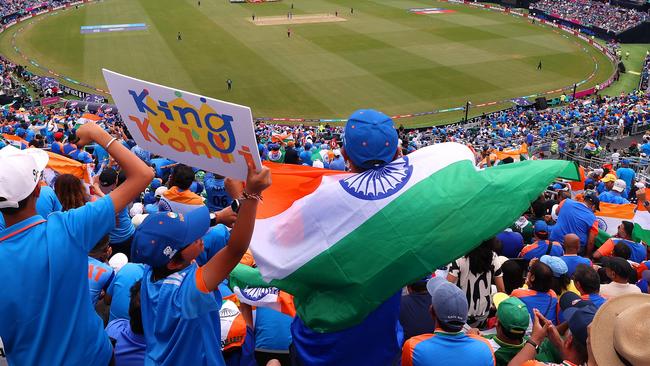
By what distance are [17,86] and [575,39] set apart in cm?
4502

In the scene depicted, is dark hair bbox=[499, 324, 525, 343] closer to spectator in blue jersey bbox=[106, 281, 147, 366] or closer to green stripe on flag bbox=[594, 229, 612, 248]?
spectator in blue jersey bbox=[106, 281, 147, 366]

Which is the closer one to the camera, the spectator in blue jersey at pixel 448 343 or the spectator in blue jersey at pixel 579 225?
the spectator in blue jersey at pixel 448 343

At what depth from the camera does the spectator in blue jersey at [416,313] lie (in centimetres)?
486

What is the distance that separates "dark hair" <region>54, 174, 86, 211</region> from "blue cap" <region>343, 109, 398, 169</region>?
370 cm

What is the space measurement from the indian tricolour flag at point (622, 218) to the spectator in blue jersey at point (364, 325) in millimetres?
6665

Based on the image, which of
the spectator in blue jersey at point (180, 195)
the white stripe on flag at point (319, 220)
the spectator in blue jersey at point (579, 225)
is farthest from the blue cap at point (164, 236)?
the spectator in blue jersey at point (579, 225)

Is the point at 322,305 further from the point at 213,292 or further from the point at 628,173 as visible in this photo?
the point at 628,173

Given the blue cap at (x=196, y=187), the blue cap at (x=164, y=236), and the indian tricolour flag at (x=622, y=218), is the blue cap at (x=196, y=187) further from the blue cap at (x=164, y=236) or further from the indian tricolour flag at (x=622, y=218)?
the indian tricolour flag at (x=622, y=218)

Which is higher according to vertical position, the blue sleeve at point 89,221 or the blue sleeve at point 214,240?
the blue sleeve at point 89,221

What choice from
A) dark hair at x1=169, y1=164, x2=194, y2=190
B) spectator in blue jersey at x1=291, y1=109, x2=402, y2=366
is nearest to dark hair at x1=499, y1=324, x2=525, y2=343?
spectator in blue jersey at x1=291, y1=109, x2=402, y2=366

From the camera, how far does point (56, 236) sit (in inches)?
131

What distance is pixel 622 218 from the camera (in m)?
9.79

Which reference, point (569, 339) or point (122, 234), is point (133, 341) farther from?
point (569, 339)

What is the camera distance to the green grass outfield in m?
32.6
